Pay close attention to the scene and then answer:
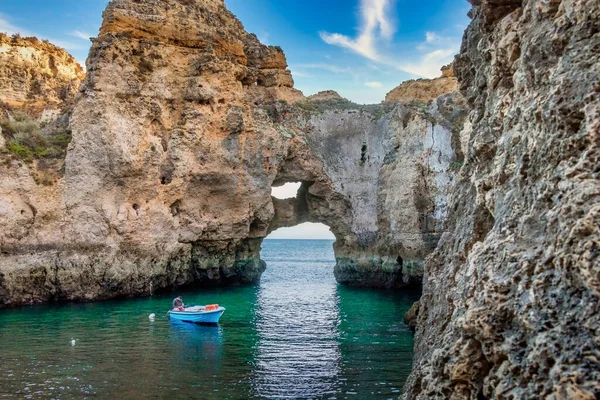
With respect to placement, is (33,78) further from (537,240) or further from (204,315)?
(537,240)

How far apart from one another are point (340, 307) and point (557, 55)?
76.0ft

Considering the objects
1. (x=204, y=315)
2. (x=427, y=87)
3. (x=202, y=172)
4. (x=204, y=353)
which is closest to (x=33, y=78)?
(x=202, y=172)

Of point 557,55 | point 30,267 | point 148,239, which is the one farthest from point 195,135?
point 557,55

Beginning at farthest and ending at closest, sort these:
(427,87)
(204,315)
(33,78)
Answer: (427,87) → (33,78) → (204,315)

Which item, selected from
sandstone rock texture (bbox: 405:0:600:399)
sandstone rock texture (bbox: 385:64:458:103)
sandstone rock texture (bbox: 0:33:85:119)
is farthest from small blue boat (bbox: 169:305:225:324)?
sandstone rock texture (bbox: 385:64:458:103)

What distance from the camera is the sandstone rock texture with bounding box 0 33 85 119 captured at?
131 feet

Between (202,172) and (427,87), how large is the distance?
24378 mm

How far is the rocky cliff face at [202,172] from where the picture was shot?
90.3ft

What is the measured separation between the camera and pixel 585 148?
4957mm

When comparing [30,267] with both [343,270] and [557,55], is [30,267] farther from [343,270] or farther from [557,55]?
[557,55]

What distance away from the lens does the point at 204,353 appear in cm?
1634

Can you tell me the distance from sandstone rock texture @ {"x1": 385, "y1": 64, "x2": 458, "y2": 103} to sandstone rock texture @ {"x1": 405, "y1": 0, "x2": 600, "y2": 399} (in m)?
38.9

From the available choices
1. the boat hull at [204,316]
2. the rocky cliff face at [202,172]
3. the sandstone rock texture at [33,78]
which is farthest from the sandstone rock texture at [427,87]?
the boat hull at [204,316]

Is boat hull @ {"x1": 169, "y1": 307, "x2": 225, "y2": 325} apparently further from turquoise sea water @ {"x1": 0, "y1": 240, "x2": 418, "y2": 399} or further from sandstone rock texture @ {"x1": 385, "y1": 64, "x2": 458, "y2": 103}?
sandstone rock texture @ {"x1": 385, "y1": 64, "x2": 458, "y2": 103}
